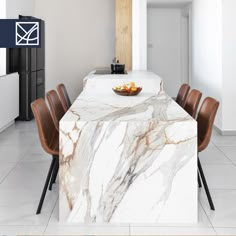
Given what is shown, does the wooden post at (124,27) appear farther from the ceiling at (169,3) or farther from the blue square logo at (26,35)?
the blue square logo at (26,35)

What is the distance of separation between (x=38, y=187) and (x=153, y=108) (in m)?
1.32

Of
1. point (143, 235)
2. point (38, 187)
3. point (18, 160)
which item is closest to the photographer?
point (143, 235)

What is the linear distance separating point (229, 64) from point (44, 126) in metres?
3.84

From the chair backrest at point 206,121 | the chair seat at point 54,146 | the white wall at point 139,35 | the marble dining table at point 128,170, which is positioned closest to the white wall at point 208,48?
the white wall at point 139,35

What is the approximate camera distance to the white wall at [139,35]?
25.8 feet

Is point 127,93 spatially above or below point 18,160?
above

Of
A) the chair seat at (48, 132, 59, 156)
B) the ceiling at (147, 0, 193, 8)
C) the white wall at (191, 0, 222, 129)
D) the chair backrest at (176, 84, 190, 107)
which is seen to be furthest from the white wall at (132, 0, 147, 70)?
the chair seat at (48, 132, 59, 156)

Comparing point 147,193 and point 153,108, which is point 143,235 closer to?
point 147,193

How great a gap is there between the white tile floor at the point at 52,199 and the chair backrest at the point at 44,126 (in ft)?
1.60

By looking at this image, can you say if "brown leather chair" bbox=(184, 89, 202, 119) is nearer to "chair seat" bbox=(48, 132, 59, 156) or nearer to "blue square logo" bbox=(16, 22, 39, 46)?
"chair seat" bbox=(48, 132, 59, 156)

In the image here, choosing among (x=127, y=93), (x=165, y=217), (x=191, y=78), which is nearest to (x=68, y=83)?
(x=191, y=78)

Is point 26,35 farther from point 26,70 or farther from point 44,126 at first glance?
point 44,126

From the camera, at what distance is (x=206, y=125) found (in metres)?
3.59

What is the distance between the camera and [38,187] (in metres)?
4.04
